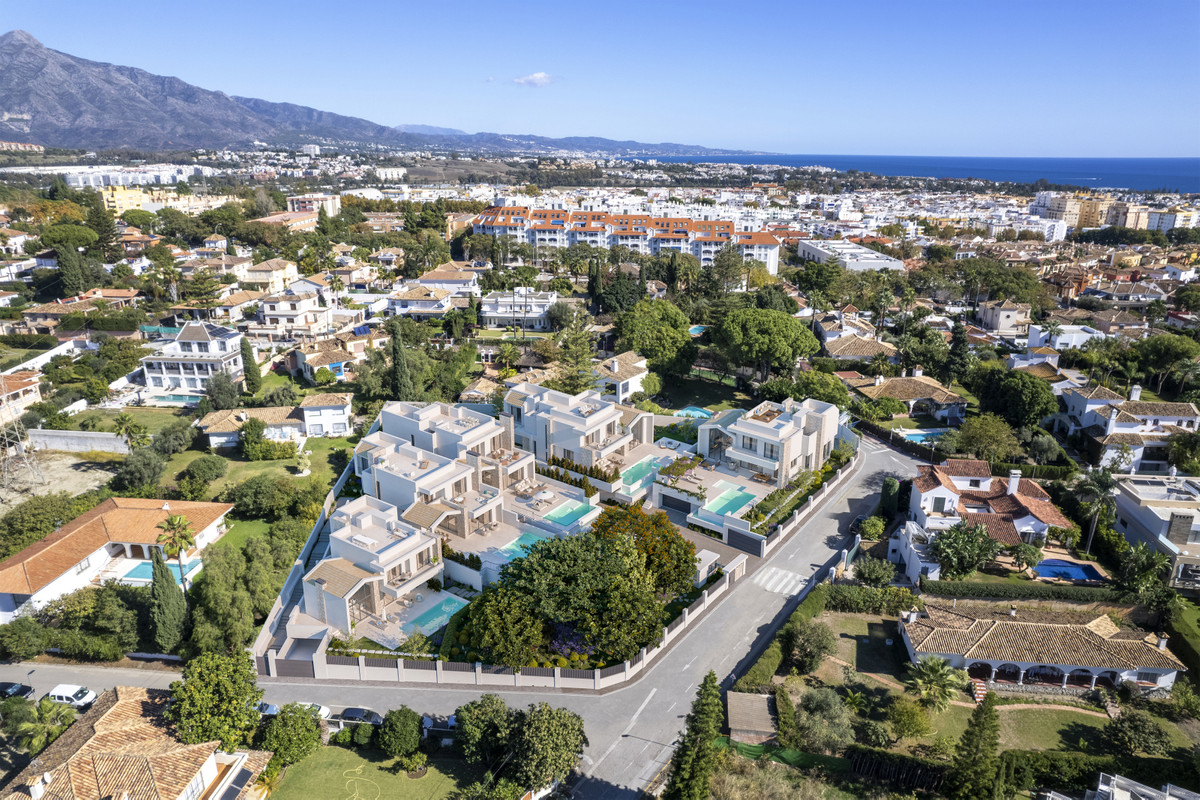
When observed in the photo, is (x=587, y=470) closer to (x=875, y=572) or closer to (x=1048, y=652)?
(x=875, y=572)

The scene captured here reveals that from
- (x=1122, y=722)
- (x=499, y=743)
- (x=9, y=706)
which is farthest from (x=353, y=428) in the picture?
(x=1122, y=722)

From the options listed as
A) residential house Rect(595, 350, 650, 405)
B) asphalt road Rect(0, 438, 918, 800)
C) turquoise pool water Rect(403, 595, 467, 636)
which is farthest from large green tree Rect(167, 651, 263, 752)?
residential house Rect(595, 350, 650, 405)

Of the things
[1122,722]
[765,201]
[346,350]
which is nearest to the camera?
[1122,722]

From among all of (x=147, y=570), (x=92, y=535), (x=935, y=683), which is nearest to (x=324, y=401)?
(x=92, y=535)

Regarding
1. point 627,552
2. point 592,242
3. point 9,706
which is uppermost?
point 592,242

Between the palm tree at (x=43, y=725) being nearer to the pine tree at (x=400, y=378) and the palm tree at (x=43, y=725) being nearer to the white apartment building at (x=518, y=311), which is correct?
the pine tree at (x=400, y=378)

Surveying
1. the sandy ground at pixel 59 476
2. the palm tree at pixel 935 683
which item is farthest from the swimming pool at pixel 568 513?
the sandy ground at pixel 59 476

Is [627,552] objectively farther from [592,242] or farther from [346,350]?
[592,242]

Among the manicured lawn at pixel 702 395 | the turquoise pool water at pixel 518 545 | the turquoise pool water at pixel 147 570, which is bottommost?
the turquoise pool water at pixel 147 570
